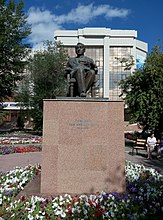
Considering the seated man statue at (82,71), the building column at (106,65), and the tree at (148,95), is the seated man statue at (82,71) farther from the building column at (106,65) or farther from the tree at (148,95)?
the building column at (106,65)

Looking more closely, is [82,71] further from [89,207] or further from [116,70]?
[116,70]

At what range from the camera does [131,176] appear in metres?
6.84

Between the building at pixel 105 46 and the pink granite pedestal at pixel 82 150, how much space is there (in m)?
57.6

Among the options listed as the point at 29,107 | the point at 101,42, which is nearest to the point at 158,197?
the point at 29,107

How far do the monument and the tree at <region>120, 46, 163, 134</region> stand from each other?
1235 cm

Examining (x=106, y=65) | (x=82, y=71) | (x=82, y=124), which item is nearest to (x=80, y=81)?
(x=82, y=71)

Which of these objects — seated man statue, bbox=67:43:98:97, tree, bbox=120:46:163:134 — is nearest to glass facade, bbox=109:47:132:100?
tree, bbox=120:46:163:134

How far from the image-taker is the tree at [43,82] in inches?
1075

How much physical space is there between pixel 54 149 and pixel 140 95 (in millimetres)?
13302

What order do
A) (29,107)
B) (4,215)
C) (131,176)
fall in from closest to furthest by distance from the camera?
(4,215)
(131,176)
(29,107)

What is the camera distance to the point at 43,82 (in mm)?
28156

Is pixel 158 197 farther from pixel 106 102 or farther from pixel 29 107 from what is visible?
pixel 29 107

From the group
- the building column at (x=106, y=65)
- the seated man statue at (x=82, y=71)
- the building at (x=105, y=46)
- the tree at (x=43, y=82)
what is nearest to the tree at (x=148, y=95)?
the tree at (x=43, y=82)

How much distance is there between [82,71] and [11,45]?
74.3ft
